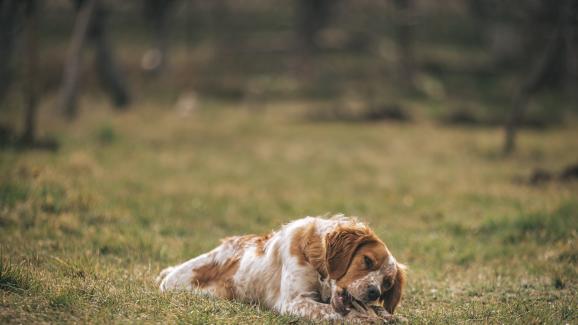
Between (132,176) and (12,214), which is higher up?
(12,214)

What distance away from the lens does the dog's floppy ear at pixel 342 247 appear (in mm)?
4602

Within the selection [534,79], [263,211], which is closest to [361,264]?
[263,211]

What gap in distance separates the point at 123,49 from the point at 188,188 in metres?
26.4

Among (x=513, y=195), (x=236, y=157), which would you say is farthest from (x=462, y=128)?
(x=513, y=195)

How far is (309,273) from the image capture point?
15.7 ft

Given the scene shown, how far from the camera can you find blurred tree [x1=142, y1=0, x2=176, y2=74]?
101 ft

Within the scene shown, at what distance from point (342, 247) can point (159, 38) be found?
2887 centimetres

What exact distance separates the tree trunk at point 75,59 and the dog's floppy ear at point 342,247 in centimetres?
1391

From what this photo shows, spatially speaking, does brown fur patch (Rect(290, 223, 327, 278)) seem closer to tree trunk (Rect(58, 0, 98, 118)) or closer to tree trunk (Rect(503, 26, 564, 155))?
tree trunk (Rect(503, 26, 564, 155))

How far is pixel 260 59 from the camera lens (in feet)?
109

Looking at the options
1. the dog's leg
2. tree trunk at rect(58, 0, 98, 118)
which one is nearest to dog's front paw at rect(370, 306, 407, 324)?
the dog's leg

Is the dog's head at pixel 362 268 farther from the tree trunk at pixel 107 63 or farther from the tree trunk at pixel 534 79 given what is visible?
the tree trunk at pixel 107 63

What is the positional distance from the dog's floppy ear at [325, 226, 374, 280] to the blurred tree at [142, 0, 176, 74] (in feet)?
87.7

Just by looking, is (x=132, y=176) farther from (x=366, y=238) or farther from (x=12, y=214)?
(x=366, y=238)
